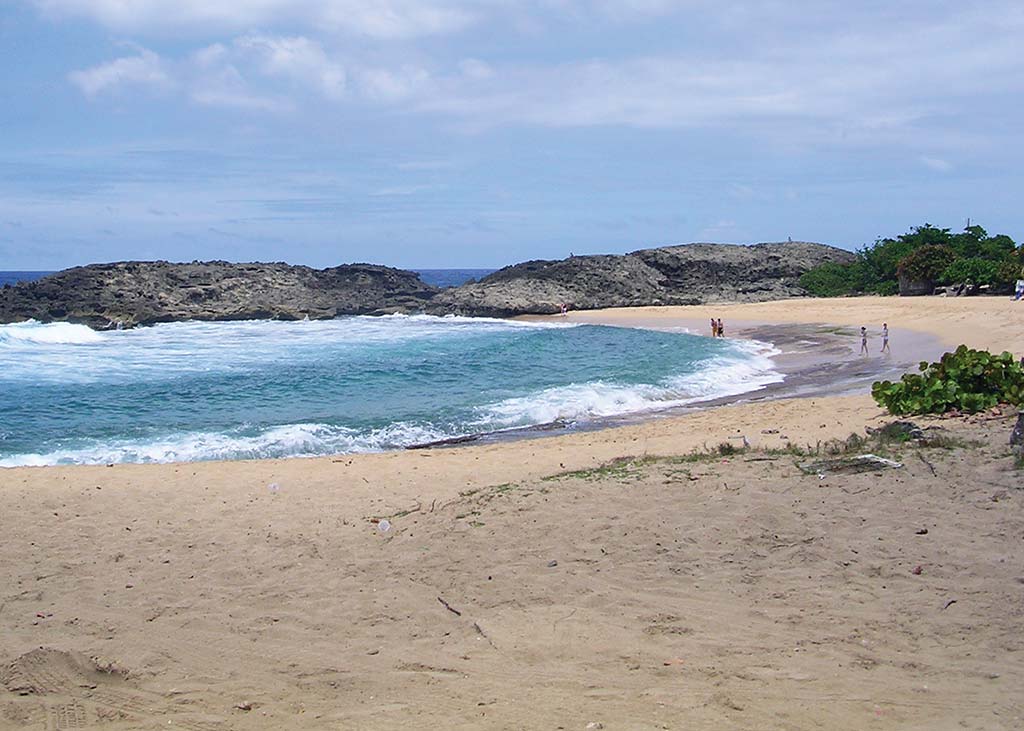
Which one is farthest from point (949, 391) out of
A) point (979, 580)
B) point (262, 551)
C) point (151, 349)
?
point (151, 349)

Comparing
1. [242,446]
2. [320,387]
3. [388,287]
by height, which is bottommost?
[242,446]

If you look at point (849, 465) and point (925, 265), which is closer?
point (849, 465)

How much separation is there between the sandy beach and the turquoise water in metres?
5.84

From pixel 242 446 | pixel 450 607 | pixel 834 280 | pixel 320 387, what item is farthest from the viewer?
pixel 834 280

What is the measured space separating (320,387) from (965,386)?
14.1 meters

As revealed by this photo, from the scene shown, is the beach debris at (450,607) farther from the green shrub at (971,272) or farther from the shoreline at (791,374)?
the green shrub at (971,272)

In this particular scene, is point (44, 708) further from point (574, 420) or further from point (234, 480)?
point (574, 420)

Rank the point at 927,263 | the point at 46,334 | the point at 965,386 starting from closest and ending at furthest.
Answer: the point at 965,386 < the point at 46,334 < the point at 927,263

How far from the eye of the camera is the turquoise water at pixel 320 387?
14.7 metres

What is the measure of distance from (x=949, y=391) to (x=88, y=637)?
8.44 meters

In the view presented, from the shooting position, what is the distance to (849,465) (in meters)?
7.38

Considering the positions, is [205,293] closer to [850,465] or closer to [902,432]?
[902,432]

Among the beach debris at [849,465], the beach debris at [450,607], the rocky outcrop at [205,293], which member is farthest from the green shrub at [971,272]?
the beach debris at [450,607]

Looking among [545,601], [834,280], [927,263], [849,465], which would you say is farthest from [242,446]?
[834,280]
